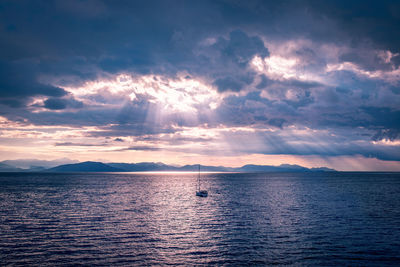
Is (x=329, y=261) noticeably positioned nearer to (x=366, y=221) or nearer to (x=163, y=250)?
(x=163, y=250)

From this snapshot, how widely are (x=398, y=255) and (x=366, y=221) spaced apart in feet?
71.1

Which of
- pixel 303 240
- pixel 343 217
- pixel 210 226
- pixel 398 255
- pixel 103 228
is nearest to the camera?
pixel 398 255

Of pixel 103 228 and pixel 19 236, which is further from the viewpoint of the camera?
pixel 103 228

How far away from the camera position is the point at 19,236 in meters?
40.5

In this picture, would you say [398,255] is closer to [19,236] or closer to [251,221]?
[251,221]

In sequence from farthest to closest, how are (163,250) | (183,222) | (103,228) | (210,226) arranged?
(183,222)
(210,226)
(103,228)
(163,250)

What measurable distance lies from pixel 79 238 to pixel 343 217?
161ft

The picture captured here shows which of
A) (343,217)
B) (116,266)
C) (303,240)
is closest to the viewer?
(116,266)

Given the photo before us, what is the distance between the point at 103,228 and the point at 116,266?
61.8 feet

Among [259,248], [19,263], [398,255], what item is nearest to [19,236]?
[19,263]

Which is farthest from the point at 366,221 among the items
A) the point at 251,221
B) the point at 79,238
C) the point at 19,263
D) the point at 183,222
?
the point at 19,263

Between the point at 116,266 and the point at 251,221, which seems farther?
the point at 251,221

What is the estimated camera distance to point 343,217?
5703cm

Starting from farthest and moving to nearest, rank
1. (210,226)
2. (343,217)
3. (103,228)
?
1. (343,217)
2. (210,226)
3. (103,228)
